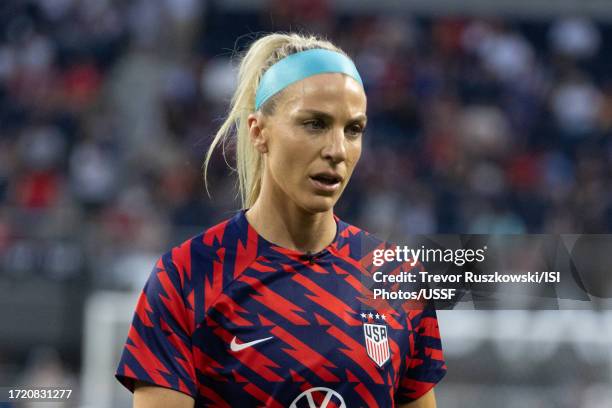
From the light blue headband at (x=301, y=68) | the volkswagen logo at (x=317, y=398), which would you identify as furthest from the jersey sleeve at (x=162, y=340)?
the light blue headband at (x=301, y=68)

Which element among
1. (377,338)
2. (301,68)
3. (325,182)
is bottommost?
(377,338)

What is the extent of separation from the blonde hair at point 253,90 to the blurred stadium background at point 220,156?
11.9ft

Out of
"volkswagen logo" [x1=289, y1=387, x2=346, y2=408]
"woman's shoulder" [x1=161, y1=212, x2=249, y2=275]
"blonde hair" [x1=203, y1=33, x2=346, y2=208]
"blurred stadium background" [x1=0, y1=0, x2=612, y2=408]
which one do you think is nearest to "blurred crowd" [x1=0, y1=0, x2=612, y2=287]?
"blurred stadium background" [x1=0, y1=0, x2=612, y2=408]

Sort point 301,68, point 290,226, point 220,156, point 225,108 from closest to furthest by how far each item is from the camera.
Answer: point 301,68 → point 290,226 → point 220,156 → point 225,108

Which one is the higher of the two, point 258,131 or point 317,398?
point 258,131

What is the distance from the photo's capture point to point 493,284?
2.91 m

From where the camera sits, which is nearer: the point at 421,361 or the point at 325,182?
the point at 325,182

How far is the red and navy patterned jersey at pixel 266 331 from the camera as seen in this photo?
2.50 metres

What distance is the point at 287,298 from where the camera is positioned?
2617 mm

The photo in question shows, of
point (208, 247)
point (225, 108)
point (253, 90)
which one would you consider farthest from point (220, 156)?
point (208, 247)

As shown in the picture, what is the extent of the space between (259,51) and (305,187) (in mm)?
391

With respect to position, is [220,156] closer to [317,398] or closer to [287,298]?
[287,298]

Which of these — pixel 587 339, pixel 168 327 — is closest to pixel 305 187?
pixel 168 327

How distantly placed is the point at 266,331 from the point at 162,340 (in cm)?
24
